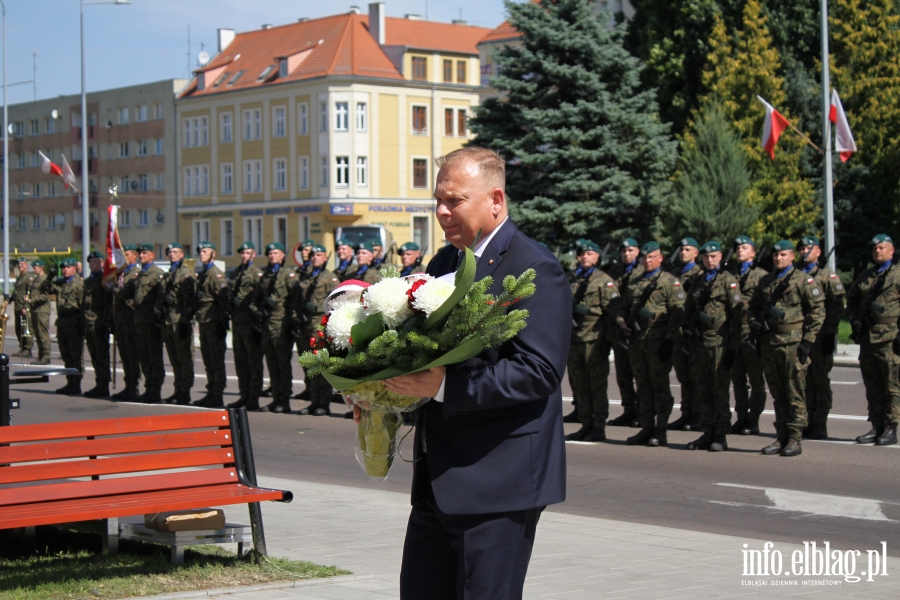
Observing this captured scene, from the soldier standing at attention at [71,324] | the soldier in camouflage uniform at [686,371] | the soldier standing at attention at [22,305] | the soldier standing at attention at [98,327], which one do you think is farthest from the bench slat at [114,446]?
the soldier standing at attention at [22,305]

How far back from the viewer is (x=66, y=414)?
15.6 meters

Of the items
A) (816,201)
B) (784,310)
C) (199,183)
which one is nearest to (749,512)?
(784,310)

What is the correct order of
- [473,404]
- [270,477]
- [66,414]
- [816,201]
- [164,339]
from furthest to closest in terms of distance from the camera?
1. [816,201]
2. [164,339]
3. [66,414]
4. [270,477]
5. [473,404]

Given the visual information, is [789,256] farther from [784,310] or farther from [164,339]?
[164,339]

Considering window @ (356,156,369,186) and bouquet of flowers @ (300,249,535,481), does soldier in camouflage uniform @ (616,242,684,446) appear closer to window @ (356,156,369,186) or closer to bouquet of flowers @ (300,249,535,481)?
bouquet of flowers @ (300,249,535,481)

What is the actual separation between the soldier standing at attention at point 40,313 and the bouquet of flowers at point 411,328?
2323 centimetres

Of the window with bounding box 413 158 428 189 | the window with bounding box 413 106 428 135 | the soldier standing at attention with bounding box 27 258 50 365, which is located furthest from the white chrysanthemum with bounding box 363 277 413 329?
the window with bounding box 413 106 428 135

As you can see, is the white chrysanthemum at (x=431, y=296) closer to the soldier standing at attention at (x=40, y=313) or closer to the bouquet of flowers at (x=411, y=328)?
the bouquet of flowers at (x=411, y=328)

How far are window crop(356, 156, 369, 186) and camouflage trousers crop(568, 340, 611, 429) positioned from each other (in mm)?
53908

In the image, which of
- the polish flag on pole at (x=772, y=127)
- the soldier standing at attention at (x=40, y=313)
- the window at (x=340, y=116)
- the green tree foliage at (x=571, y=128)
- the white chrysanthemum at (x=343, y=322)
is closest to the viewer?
the white chrysanthemum at (x=343, y=322)

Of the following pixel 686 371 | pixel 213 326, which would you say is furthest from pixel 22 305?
pixel 686 371

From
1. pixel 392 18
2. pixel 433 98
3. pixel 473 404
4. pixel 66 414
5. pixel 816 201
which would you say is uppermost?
pixel 392 18

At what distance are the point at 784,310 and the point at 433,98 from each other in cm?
5948

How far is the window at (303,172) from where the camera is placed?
6744 centimetres
